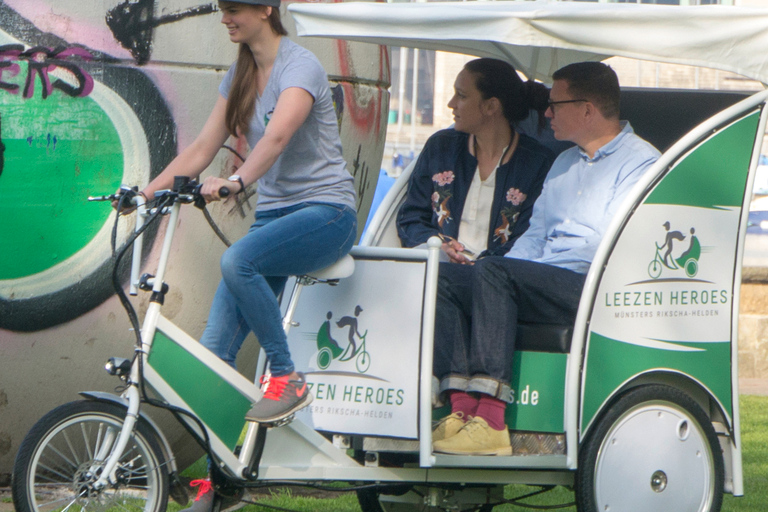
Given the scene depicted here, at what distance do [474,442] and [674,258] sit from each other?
0.96 meters

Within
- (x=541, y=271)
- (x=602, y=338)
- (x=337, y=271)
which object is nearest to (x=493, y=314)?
(x=541, y=271)

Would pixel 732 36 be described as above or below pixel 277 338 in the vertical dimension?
above

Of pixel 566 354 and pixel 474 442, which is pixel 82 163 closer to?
pixel 474 442

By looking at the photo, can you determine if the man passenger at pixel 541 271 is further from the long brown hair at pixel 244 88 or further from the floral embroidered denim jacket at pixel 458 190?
the long brown hair at pixel 244 88

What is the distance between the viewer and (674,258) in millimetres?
3762

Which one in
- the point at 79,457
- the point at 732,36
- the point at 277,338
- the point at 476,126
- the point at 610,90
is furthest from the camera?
the point at 476,126

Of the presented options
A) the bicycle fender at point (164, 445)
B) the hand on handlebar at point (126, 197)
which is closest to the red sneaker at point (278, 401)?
the bicycle fender at point (164, 445)

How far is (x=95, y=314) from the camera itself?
4.18 meters

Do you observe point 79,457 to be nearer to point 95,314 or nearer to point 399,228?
point 95,314

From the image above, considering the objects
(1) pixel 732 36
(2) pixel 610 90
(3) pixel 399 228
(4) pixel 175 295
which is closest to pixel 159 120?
(4) pixel 175 295

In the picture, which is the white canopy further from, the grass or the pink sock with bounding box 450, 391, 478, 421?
the grass

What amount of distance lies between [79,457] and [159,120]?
1.56m

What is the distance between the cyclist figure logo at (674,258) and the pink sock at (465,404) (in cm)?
74

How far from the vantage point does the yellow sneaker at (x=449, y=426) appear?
11.5ft
